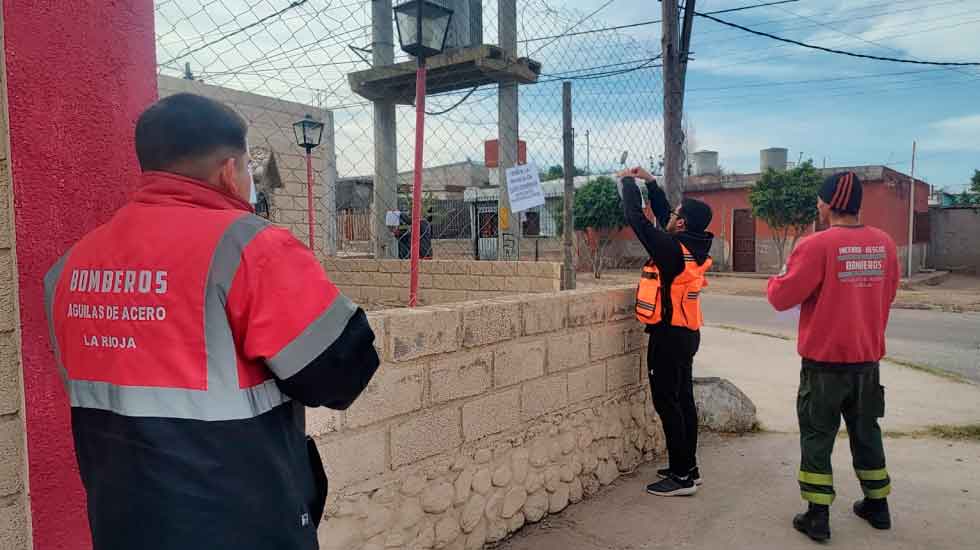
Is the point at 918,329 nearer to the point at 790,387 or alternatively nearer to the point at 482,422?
the point at 790,387

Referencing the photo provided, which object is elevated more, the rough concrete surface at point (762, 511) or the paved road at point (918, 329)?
the rough concrete surface at point (762, 511)

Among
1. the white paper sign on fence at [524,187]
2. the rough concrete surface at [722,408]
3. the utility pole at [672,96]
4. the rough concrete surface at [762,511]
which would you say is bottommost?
the rough concrete surface at [762,511]

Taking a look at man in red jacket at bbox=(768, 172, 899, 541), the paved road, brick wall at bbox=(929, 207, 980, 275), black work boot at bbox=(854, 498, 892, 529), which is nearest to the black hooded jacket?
man in red jacket at bbox=(768, 172, 899, 541)

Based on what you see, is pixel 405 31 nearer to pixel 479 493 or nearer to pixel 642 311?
pixel 642 311

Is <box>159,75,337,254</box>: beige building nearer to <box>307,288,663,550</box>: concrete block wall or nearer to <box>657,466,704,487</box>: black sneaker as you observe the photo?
<box>307,288,663,550</box>: concrete block wall

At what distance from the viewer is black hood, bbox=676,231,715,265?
3.72m

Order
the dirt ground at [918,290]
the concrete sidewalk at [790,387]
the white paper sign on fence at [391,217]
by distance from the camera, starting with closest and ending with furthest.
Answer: the concrete sidewalk at [790,387] < the white paper sign on fence at [391,217] < the dirt ground at [918,290]

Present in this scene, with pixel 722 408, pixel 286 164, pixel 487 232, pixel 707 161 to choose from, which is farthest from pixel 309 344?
pixel 707 161

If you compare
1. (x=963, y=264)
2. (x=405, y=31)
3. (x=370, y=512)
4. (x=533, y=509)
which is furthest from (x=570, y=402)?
(x=963, y=264)

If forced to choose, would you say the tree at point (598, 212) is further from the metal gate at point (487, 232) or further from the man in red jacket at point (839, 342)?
the man in red jacket at point (839, 342)

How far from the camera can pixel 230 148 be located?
56.2 inches

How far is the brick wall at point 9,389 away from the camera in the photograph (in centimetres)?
173

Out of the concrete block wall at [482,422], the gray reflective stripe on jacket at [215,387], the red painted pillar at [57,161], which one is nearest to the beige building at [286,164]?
the concrete block wall at [482,422]

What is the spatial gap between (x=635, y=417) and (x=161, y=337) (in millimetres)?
3309
